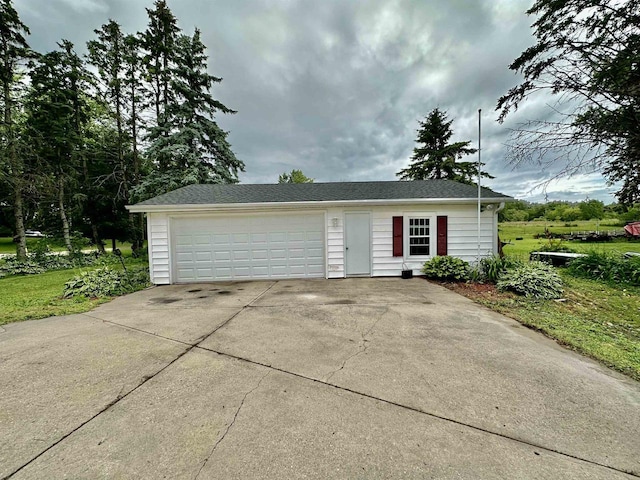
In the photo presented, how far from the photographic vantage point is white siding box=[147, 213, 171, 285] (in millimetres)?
7590

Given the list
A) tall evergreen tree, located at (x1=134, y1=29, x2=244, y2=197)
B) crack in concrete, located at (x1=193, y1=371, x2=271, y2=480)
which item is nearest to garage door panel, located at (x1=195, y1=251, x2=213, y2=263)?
crack in concrete, located at (x1=193, y1=371, x2=271, y2=480)

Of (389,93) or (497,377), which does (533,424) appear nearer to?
(497,377)

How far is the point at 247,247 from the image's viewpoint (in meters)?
7.92

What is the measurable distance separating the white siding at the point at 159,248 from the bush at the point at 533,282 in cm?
913

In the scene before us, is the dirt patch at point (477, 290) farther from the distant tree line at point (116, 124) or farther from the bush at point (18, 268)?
the bush at point (18, 268)

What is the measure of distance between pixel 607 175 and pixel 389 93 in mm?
9259

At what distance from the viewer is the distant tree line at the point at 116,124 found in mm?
11555

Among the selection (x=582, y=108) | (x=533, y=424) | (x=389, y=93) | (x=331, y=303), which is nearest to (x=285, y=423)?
(x=533, y=424)

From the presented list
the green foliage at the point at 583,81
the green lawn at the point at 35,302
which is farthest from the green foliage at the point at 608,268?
the green lawn at the point at 35,302

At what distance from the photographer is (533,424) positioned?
199 cm

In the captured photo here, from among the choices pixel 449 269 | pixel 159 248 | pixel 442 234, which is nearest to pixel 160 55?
pixel 159 248

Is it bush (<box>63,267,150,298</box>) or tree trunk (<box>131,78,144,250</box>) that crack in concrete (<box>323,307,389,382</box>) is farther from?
tree trunk (<box>131,78,144,250</box>)

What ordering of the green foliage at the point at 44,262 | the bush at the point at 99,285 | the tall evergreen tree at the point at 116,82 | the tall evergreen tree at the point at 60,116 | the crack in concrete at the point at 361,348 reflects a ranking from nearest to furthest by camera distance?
the crack in concrete at the point at 361,348 < the bush at the point at 99,285 < the green foliage at the point at 44,262 < the tall evergreen tree at the point at 60,116 < the tall evergreen tree at the point at 116,82

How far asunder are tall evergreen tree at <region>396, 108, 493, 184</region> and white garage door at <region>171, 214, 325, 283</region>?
51.4 feet
